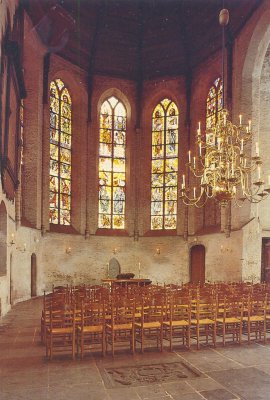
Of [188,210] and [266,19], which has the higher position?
[266,19]

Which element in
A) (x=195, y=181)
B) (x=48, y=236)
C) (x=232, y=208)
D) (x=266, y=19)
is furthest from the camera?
(x=195, y=181)

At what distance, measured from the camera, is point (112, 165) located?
25109 mm

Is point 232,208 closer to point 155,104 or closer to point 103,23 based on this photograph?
point 155,104

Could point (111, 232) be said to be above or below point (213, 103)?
below

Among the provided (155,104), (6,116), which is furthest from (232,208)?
(6,116)

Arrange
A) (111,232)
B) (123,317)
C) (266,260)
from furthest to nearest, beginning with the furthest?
(111,232) → (266,260) → (123,317)

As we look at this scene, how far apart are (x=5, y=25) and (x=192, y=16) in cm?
1525

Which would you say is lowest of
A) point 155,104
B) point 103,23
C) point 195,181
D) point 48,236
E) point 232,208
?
point 48,236

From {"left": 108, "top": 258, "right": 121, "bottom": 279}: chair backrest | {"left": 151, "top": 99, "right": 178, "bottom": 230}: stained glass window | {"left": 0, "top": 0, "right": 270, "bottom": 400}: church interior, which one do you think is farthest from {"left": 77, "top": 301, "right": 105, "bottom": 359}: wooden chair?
{"left": 151, "top": 99, "right": 178, "bottom": 230}: stained glass window

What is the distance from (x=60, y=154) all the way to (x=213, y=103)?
9287 millimetres

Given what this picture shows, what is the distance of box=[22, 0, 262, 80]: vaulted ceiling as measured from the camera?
75.1 ft

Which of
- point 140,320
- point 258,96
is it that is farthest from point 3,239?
point 258,96

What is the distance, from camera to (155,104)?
25.7 meters

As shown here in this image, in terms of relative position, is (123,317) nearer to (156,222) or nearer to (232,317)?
(232,317)
